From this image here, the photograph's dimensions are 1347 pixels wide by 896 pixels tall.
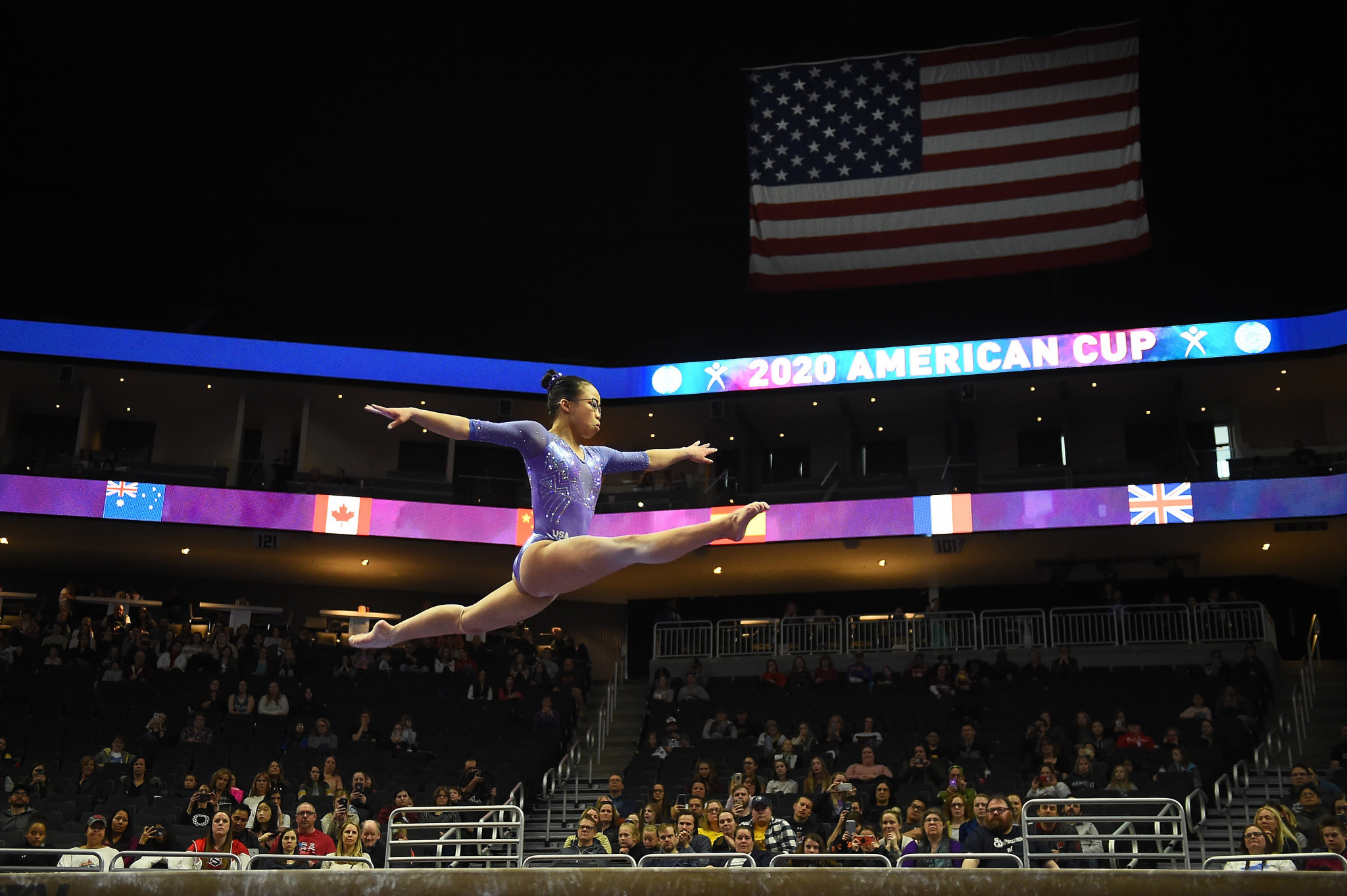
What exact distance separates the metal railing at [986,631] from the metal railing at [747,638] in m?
0.02

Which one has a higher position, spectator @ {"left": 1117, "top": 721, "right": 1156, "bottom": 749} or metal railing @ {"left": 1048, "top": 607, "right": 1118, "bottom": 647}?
metal railing @ {"left": 1048, "top": 607, "right": 1118, "bottom": 647}

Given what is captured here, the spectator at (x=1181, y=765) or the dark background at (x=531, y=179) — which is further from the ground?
the dark background at (x=531, y=179)

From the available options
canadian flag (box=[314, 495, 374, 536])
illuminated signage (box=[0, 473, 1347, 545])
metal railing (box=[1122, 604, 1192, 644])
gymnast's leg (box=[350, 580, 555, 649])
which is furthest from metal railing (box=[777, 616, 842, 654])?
gymnast's leg (box=[350, 580, 555, 649])

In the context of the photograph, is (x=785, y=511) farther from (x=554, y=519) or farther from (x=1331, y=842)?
(x=554, y=519)

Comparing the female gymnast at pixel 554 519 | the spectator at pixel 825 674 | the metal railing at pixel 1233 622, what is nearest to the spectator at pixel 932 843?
the female gymnast at pixel 554 519

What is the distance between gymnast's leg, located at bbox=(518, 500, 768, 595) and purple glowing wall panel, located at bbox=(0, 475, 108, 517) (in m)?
17.5

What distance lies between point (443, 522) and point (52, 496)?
6.80 meters

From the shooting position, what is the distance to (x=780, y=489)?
2267 centimetres

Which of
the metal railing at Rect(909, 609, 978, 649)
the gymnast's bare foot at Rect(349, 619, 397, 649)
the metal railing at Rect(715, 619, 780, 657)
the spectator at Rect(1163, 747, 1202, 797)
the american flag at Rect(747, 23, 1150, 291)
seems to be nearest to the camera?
the gymnast's bare foot at Rect(349, 619, 397, 649)

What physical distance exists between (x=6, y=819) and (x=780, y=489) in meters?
14.4

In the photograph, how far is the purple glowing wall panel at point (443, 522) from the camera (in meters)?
21.4

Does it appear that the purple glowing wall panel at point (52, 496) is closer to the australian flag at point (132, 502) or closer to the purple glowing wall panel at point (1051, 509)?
the australian flag at point (132, 502)

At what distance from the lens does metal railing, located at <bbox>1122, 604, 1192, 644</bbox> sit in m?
19.1

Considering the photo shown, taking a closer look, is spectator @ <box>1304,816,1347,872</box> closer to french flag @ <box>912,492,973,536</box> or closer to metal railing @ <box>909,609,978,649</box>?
metal railing @ <box>909,609,978,649</box>
